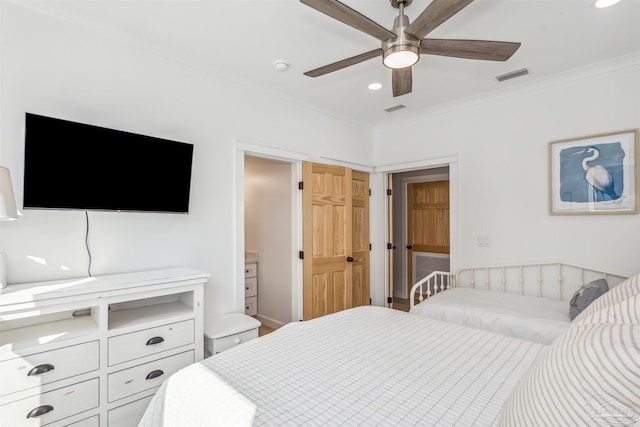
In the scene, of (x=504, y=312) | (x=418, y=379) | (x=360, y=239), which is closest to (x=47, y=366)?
(x=418, y=379)

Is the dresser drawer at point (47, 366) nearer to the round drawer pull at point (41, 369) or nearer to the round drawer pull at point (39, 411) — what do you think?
the round drawer pull at point (41, 369)

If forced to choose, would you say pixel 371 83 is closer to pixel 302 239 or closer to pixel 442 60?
pixel 442 60

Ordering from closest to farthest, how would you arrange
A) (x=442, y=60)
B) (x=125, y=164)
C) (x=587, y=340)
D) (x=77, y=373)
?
(x=587, y=340) → (x=77, y=373) → (x=125, y=164) → (x=442, y=60)

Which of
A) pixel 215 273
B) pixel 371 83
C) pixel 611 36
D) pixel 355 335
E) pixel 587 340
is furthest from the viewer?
pixel 371 83

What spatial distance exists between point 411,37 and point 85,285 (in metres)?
2.27

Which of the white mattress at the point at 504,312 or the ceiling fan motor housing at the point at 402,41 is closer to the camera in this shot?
the ceiling fan motor housing at the point at 402,41

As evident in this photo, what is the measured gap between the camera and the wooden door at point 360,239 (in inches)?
163

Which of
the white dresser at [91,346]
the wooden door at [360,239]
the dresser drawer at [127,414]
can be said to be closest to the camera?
the white dresser at [91,346]

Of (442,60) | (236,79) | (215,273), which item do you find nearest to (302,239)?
(215,273)

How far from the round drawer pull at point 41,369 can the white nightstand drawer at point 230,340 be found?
36.9 inches

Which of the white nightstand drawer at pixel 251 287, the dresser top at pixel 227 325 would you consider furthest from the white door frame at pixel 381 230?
the dresser top at pixel 227 325

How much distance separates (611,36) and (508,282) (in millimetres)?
2178

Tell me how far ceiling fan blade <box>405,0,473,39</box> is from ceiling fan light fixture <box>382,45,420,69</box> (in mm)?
73

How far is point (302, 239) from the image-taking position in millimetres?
3430
